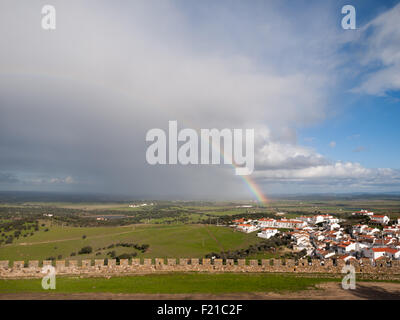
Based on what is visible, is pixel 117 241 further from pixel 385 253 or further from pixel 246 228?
pixel 385 253

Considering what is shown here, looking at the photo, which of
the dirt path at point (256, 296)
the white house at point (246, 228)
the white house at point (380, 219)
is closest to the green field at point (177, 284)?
the dirt path at point (256, 296)

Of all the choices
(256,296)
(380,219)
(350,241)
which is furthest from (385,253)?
(380,219)

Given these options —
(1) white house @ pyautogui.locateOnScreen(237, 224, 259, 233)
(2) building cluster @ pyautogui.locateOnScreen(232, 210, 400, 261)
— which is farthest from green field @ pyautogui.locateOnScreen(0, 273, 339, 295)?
(1) white house @ pyautogui.locateOnScreen(237, 224, 259, 233)

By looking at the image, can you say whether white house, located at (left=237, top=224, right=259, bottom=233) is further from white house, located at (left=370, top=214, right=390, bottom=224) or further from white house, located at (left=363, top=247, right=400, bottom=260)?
white house, located at (left=370, top=214, right=390, bottom=224)

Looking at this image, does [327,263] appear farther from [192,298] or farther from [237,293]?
[192,298]

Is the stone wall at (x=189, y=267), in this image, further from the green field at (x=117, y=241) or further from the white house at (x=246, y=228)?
the white house at (x=246, y=228)
